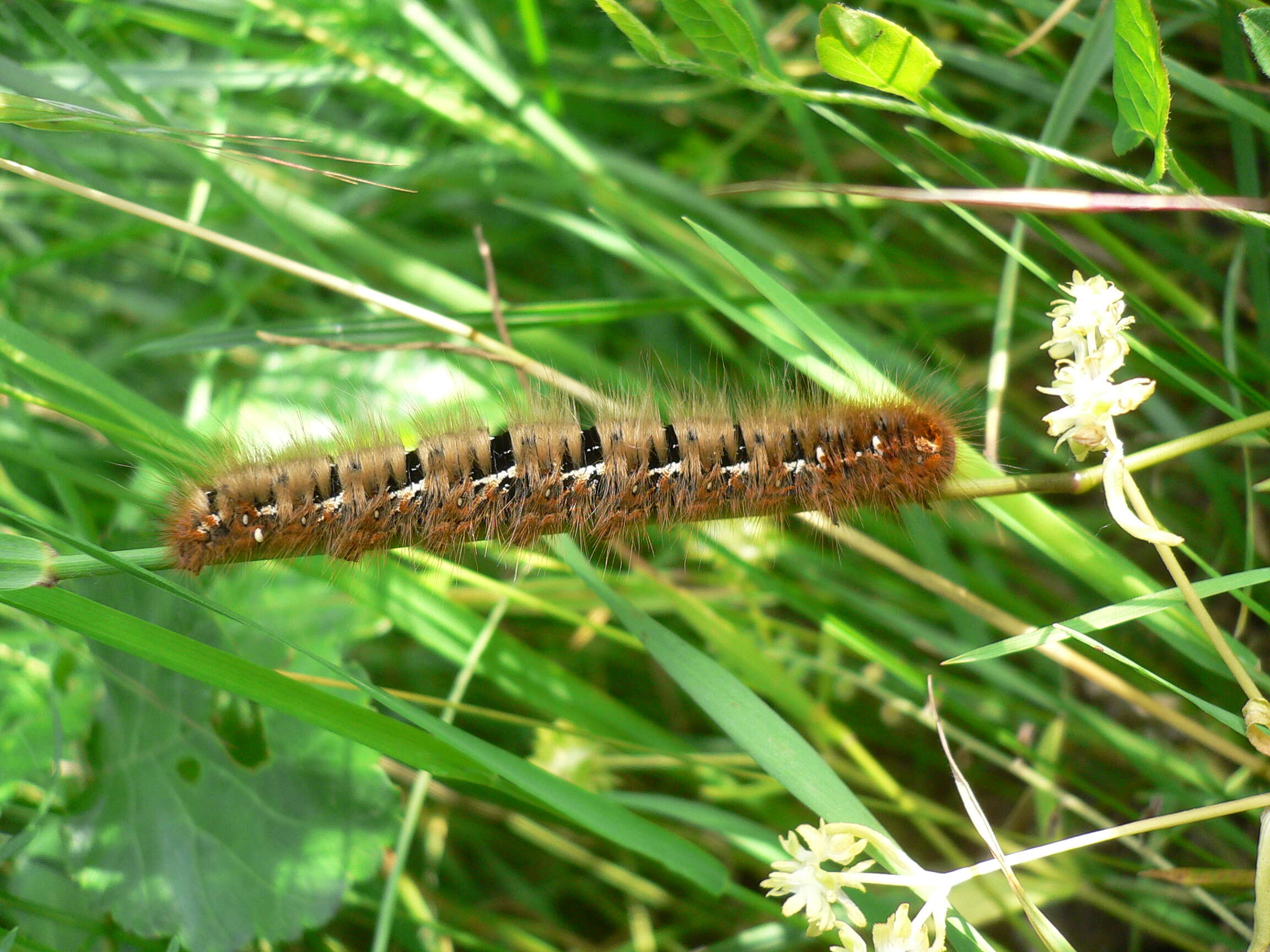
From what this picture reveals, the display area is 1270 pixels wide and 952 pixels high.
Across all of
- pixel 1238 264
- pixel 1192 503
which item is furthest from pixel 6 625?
pixel 1192 503

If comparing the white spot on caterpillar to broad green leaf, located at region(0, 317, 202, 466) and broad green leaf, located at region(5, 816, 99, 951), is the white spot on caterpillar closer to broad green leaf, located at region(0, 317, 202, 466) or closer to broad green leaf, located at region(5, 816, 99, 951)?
broad green leaf, located at region(0, 317, 202, 466)

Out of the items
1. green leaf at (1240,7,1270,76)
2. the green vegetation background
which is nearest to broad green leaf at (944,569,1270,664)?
the green vegetation background

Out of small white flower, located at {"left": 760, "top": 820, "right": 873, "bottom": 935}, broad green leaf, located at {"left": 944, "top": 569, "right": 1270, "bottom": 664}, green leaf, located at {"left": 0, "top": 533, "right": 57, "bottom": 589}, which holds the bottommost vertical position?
small white flower, located at {"left": 760, "top": 820, "right": 873, "bottom": 935}

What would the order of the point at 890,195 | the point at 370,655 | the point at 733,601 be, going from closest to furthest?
1. the point at 890,195
2. the point at 733,601
3. the point at 370,655

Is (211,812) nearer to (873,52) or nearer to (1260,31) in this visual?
(873,52)

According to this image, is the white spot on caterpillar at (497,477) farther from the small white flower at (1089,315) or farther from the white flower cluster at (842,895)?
the small white flower at (1089,315)

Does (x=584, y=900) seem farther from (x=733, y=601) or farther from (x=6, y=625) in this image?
(x=6, y=625)
